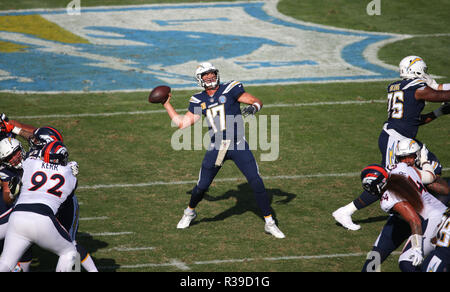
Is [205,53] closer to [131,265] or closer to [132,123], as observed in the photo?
[132,123]

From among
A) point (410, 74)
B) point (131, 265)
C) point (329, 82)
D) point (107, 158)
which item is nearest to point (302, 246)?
point (131, 265)

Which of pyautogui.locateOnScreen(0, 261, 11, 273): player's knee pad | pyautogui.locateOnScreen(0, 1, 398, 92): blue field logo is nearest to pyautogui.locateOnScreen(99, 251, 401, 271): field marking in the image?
pyautogui.locateOnScreen(0, 261, 11, 273): player's knee pad

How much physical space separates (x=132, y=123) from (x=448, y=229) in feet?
27.5

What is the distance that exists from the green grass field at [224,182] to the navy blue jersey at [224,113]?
138cm

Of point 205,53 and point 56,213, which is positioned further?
point 205,53

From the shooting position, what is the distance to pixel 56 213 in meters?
6.29

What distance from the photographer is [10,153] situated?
693cm

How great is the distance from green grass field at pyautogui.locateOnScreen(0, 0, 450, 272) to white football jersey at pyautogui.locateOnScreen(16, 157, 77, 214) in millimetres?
1531

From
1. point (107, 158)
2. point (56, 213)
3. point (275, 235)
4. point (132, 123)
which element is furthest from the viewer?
point (132, 123)

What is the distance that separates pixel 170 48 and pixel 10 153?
11544 mm

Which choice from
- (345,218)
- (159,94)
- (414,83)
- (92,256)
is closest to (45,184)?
(92,256)

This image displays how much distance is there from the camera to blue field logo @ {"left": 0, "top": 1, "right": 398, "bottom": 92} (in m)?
15.7

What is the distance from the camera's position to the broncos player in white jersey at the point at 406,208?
240 inches

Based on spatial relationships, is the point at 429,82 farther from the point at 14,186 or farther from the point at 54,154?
the point at 14,186
